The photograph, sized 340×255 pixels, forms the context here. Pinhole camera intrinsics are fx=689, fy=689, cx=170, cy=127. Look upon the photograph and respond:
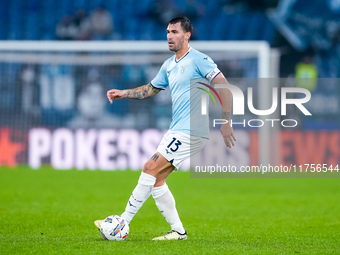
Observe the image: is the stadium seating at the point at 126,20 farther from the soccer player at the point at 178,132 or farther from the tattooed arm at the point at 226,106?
the tattooed arm at the point at 226,106

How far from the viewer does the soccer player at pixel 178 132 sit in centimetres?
641

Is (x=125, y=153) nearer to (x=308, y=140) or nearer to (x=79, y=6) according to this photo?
(x=308, y=140)

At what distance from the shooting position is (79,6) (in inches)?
870

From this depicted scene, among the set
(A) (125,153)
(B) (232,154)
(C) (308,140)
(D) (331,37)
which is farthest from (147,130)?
(D) (331,37)

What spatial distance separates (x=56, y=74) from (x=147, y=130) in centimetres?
267

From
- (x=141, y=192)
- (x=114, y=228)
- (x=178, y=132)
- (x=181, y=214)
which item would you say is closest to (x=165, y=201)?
(x=141, y=192)

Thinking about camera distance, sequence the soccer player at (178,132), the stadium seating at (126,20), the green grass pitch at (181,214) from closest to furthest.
Answer: 1. the green grass pitch at (181,214)
2. the soccer player at (178,132)
3. the stadium seating at (126,20)

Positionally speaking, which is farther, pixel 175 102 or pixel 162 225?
pixel 162 225

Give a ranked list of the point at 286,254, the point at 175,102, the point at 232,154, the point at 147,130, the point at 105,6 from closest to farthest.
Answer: the point at 286,254
the point at 175,102
the point at 232,154
the point at 147,130
the point at 105,6

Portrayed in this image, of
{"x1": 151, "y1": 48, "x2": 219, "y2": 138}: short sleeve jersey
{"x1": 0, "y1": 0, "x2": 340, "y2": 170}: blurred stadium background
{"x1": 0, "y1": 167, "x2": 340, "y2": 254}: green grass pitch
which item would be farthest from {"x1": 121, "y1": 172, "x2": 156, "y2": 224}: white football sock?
{"x1": 0, "y1": 0, "x2": 340, "y2": 170}: blurred stadium background

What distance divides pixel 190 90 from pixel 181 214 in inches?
128

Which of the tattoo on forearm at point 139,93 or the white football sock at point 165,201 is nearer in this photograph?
the white football sock at point 165,201

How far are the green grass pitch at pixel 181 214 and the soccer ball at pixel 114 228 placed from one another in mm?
86

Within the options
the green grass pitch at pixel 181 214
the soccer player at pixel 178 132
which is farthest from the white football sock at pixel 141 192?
the green grass pitch at pixel 181 214
